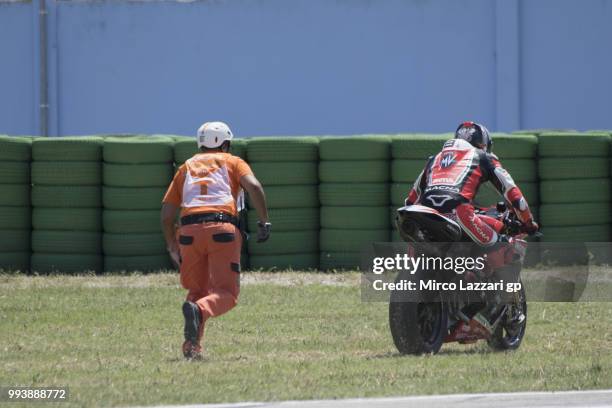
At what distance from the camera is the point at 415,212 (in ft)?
28.2

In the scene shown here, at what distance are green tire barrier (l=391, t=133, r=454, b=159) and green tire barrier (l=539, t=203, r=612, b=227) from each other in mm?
1413

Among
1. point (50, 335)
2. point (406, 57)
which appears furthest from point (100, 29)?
point (50, 335)

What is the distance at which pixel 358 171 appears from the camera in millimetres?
14562

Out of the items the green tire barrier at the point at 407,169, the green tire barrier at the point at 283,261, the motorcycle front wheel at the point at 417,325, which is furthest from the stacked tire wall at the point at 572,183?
the motorcycle front wheel at the point at 417,325

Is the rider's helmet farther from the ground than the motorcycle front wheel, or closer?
farther from the ground

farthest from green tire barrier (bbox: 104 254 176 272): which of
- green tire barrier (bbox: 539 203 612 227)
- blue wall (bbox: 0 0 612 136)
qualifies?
blue wall (bbox: 0 0 612 136)

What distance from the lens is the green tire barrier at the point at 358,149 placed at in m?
14.5

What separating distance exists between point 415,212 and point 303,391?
5.41 feet

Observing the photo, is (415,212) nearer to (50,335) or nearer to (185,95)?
(50,335)

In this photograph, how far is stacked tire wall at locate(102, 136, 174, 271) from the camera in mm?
14617

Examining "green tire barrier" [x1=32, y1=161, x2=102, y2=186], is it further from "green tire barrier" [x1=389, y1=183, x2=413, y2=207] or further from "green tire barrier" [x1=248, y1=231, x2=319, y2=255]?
"green tire barrier" [x1=389, y1=183, x2=413, y2=207]

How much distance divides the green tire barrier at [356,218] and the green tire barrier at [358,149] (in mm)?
569

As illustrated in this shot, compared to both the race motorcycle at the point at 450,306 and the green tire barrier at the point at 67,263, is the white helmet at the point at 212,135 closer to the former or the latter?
the race motorcycle at the point at 450,306

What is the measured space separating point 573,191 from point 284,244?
130 inches
